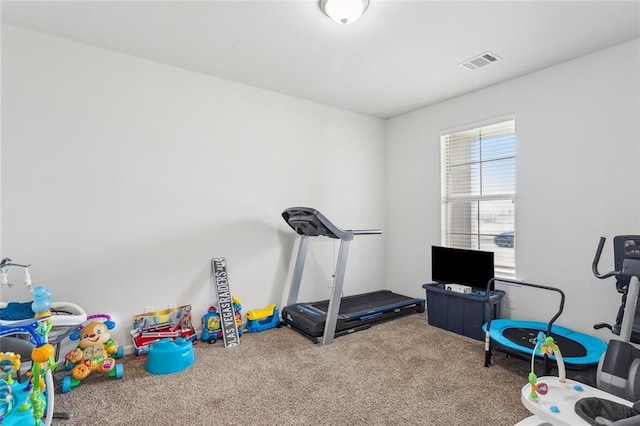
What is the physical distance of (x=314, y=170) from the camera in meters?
4.14

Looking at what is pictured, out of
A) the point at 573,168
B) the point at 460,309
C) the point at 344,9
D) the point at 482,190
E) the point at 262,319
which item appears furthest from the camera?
the point at 482,190

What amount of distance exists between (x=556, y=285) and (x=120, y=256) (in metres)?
4.13

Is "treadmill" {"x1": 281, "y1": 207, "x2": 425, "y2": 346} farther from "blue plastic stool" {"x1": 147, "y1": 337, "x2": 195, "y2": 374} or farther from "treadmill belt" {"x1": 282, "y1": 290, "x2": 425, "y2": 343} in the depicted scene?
"blue plastic stool" {"x1": 147, "y1": 337, "x2": 195, "y2": 374}

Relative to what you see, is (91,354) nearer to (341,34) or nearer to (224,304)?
(224,304)

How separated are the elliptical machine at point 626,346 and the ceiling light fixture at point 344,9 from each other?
8.09ft

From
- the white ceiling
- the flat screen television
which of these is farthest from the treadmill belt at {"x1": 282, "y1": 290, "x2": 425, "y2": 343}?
the white ceiling

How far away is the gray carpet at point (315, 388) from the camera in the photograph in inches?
79.1

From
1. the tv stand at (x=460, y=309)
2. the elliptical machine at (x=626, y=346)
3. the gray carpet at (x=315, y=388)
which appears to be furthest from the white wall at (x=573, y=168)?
the gray carpet at (x=315, y=388)

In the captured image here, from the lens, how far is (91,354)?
2434mm

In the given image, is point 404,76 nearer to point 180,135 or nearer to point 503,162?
point 503,162

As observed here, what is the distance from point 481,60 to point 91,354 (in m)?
4.17

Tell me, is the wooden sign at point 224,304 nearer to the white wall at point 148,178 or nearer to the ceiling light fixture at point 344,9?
the white wall at point 148,178

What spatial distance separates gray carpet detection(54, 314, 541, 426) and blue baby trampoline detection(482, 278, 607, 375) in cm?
21

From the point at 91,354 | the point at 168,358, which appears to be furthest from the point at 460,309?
the point at 91,354
